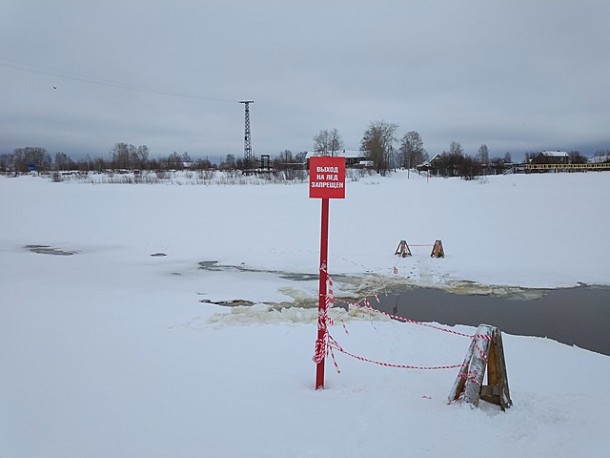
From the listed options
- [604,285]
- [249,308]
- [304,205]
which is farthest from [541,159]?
[249,308]

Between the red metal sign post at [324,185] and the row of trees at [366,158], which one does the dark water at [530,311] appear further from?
the row of trees at [366,158]

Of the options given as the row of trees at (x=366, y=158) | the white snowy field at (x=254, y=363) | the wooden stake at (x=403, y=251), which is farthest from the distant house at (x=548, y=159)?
the wooden stake at (x=403, y=251)

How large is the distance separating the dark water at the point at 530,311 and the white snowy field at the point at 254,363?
0.80m

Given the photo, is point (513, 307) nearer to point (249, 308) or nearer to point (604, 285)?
point (604, 285)

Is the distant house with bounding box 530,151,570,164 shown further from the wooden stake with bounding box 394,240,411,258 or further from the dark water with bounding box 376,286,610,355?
the dark water with bounding box 376,286,610,355

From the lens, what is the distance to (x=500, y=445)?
396cm

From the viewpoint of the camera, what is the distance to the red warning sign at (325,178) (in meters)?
4.70

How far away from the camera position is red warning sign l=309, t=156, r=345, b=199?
4695mm

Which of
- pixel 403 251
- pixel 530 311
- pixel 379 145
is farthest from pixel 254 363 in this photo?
pixel 379 145

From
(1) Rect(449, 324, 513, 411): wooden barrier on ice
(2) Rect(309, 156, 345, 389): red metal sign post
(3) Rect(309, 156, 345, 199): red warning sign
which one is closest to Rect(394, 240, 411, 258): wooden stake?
(1) Rect(449, 324, 513, 411): wooden barrier on ice

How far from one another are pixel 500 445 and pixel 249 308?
18.2ft

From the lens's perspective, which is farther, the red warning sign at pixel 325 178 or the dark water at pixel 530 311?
the dark water at pixel 530 311

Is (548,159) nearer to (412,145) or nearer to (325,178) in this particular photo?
(412,145)

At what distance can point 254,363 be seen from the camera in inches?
229
